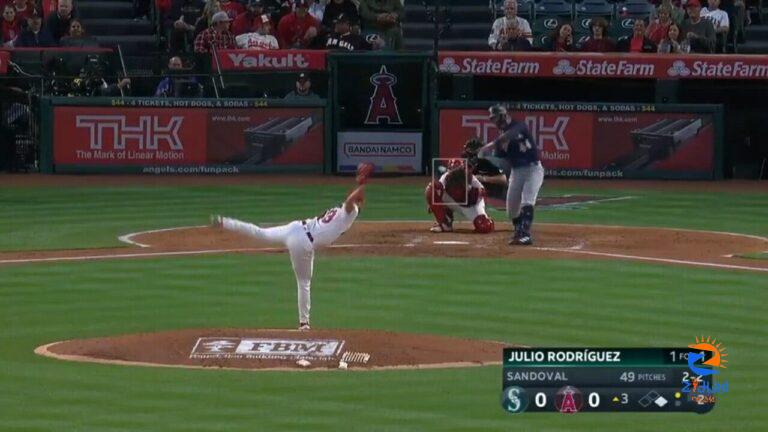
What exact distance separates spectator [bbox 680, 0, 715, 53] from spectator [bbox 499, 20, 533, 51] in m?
2.74

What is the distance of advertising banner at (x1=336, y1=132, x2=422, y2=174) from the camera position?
1174 inches

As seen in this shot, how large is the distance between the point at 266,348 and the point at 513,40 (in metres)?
16.8

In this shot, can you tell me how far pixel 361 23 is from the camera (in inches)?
1251

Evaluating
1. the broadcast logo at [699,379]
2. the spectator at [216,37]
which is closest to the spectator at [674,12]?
the spectator at [216,37]

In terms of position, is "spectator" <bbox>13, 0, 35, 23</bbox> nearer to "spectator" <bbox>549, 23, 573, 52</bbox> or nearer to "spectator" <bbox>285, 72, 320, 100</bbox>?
"spectator" <bbox>285, 72, 320, 100</bbox>

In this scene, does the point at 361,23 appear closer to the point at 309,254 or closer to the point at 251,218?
the point at 251,218

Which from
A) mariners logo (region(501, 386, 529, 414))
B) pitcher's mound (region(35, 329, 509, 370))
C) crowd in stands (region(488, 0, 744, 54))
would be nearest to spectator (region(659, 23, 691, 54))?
crowd in stands (region(488, 0, 744, 54))

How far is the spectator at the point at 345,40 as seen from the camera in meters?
30.4

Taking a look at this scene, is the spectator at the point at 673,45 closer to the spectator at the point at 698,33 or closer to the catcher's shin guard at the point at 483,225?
the spectator at the point at 698,33

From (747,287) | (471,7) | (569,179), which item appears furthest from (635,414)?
(471,7)

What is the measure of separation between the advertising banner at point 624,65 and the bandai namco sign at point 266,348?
50.4 feet

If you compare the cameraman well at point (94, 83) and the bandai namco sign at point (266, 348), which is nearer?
the bandai namco sign at point (266, 348)

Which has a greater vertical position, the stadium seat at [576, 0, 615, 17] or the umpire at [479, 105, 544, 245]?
the stadium seat at [576, 0, 615, 17]

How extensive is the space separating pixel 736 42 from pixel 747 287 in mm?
13887
